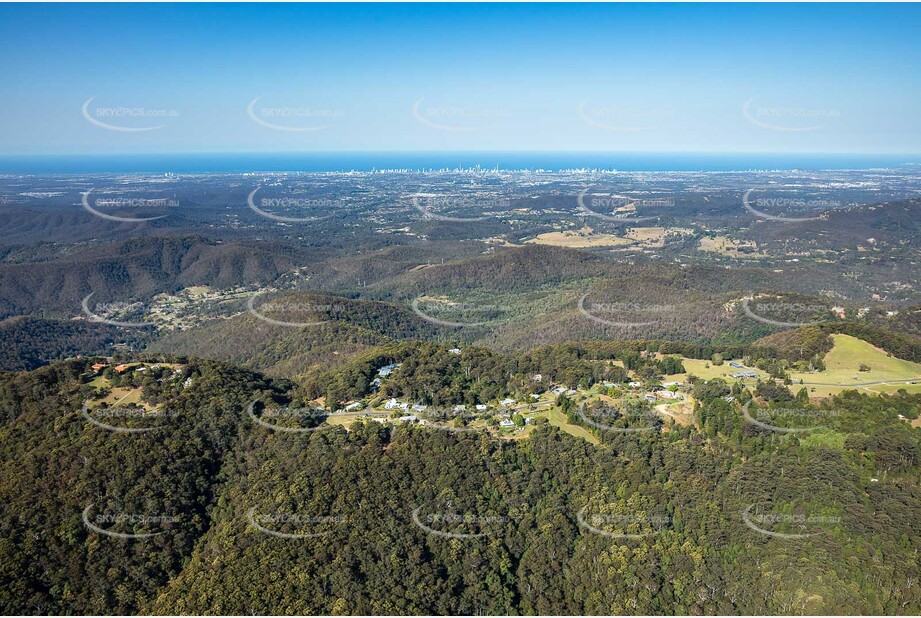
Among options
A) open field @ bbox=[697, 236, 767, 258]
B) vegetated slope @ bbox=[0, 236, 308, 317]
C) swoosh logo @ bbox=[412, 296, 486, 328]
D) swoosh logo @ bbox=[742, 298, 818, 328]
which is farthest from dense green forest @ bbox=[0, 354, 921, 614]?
open field @ bbox=[697, 236, 767, 258]

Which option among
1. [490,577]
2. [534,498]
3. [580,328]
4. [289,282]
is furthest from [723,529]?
[289,282]

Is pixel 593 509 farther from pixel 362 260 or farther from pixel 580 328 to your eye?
pixel 362 260

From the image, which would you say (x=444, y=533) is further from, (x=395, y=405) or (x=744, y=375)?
(x=744, y=375)

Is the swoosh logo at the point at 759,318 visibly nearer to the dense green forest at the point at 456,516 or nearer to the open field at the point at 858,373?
the open field at the point at 858,373

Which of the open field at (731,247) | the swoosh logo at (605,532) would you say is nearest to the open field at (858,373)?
the swoosh logo at (605,532)

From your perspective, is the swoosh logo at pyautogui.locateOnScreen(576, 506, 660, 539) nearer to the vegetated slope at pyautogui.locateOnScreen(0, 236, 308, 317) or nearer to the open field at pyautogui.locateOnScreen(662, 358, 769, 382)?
the open field at pyautogui.locateOnScreen(662, 358, 769, 382)

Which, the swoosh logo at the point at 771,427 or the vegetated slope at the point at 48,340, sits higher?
the swoosh logo at the point at 771,427
